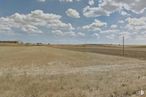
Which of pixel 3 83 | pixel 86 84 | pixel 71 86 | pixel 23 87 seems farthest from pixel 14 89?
pixel 86 84

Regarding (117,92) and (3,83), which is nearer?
A: (117,92)

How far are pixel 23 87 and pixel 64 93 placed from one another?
280 cm

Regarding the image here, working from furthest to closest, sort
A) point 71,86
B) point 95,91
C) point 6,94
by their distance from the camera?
point 71,86
point 95,91
point 6,94

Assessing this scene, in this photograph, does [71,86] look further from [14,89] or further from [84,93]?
[14,89]

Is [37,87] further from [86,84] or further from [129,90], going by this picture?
[129,90]

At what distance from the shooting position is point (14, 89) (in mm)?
14078

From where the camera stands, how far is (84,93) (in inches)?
520

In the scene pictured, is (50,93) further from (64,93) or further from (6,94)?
(6,94)

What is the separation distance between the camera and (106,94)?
43.1 ft

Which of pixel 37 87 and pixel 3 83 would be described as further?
pixel 3 83

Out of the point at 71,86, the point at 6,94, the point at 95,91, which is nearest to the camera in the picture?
the point at 6,94

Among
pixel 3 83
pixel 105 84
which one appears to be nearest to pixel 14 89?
pixel 3 83

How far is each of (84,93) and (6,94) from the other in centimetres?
416

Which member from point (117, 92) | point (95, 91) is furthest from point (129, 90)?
point (95, 91)
